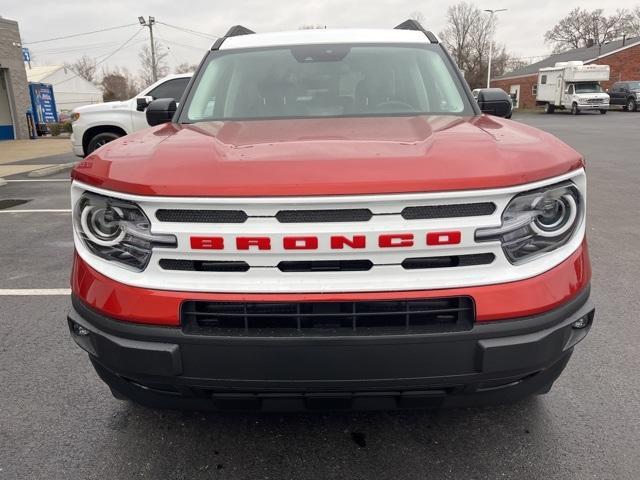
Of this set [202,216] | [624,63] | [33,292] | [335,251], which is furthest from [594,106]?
[202,216]

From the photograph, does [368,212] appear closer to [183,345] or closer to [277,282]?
[277,282]

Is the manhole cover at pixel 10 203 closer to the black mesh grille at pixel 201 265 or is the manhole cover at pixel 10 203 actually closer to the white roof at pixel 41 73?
the black mesh grille at pixel 201 265

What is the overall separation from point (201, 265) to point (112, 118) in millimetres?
9767

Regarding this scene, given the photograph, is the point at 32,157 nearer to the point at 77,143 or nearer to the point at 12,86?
the point at 77,143

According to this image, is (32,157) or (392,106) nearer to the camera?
(392,106)

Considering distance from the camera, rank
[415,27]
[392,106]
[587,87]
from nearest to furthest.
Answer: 1. [392,106]
2. [415,27]
3. [587,87]

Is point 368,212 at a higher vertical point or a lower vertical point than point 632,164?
higher

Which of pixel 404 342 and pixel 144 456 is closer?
pixel 404 342

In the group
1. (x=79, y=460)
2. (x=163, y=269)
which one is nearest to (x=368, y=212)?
(x=163, y=269)

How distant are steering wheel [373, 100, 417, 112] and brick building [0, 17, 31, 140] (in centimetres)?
2158

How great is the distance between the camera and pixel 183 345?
5.90 ft

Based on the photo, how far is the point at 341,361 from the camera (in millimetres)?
1778

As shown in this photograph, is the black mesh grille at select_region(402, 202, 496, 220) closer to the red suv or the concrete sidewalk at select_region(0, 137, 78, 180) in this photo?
the red suv

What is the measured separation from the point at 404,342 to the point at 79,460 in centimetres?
155
